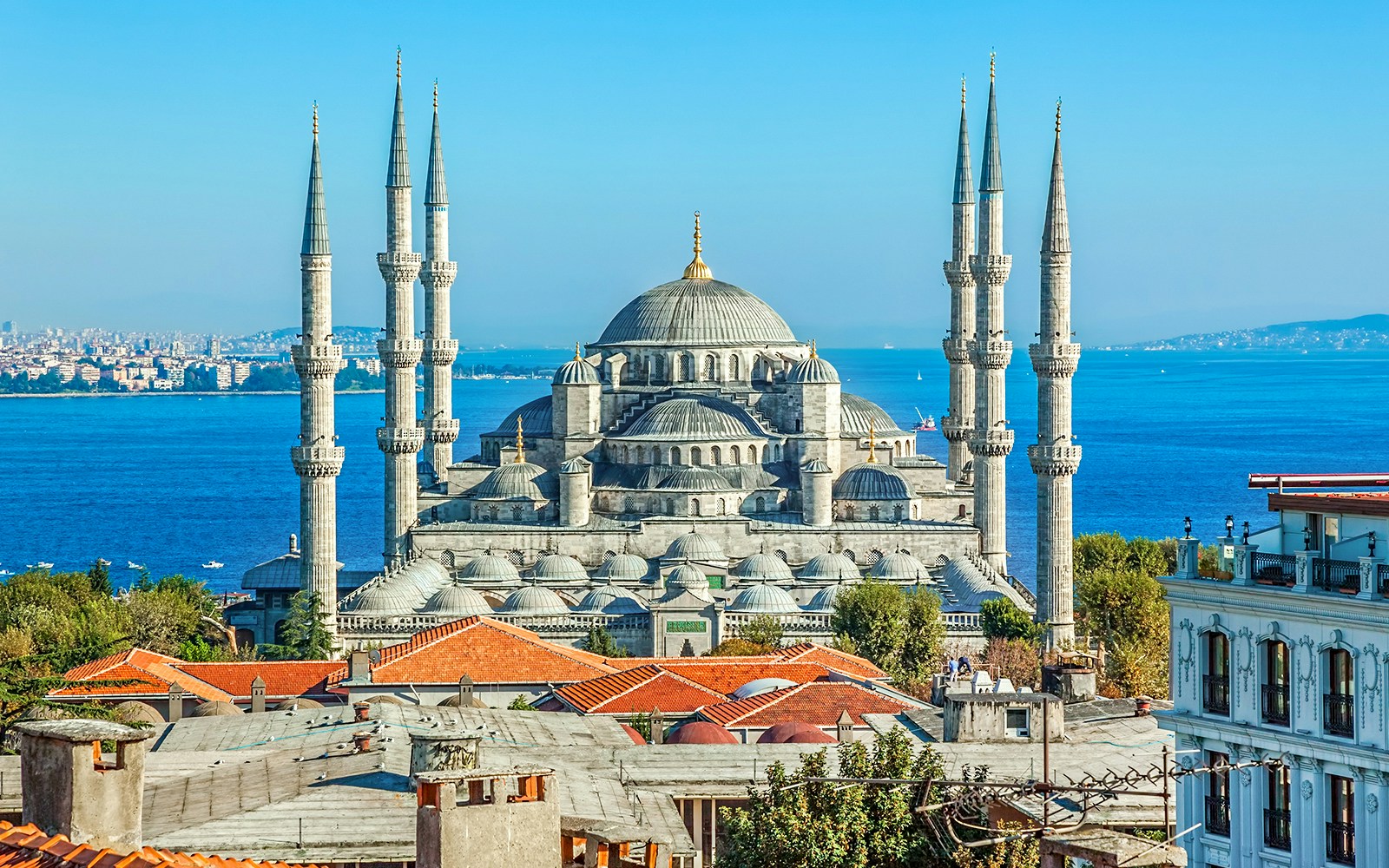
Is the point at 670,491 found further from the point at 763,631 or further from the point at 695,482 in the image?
the point at 763,631

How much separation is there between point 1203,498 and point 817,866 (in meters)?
91.0

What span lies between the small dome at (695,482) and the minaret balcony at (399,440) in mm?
5455

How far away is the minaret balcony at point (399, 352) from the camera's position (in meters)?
56.3

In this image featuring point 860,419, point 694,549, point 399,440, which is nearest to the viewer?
point 694,549

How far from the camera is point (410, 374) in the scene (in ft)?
187

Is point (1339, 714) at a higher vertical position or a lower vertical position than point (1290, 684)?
lower

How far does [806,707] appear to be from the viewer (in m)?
32.4

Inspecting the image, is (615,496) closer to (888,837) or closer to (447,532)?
(447,532)

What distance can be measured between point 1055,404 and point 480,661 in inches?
626

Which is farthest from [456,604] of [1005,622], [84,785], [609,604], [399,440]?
[84,785]

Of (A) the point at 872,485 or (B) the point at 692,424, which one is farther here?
(B) the point at 692,424

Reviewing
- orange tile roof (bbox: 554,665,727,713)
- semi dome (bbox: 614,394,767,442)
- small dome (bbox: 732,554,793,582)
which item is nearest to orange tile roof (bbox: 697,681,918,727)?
orange tile roof (bbox: 554,665,727,713)

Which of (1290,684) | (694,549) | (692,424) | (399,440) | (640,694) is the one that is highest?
(692,424)

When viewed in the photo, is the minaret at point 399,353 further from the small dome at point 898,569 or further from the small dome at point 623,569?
the small dome at point 898,569
